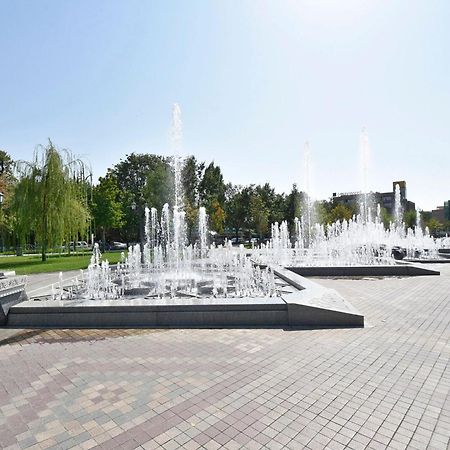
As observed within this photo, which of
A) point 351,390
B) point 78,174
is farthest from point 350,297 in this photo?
point 78,174

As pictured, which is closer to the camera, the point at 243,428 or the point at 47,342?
the point at 243,428

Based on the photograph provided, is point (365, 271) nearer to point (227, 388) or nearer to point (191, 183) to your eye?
point (227, 388)

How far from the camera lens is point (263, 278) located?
11.7m

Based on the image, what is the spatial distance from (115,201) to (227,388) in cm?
3789

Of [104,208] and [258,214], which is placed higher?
[104,208]

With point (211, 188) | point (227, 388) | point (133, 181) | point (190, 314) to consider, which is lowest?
point (227, 388)

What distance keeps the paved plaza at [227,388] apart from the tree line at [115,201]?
1595 centimetres

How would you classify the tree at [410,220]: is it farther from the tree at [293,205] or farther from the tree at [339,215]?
the tree at [293,205]

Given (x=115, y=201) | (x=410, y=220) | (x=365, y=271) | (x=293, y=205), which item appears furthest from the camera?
(x=410, y=220)

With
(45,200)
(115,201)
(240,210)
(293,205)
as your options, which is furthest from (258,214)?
(45,200)

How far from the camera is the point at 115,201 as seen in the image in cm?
3934

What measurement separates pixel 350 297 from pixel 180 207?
23.6 m

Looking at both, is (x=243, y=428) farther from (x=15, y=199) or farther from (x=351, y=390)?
(x=15, y=199)

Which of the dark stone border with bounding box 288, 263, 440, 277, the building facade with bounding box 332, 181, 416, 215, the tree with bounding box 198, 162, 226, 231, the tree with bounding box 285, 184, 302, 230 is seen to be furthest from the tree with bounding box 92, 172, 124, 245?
the building facade with bounding box 332, 181, 416, 215
